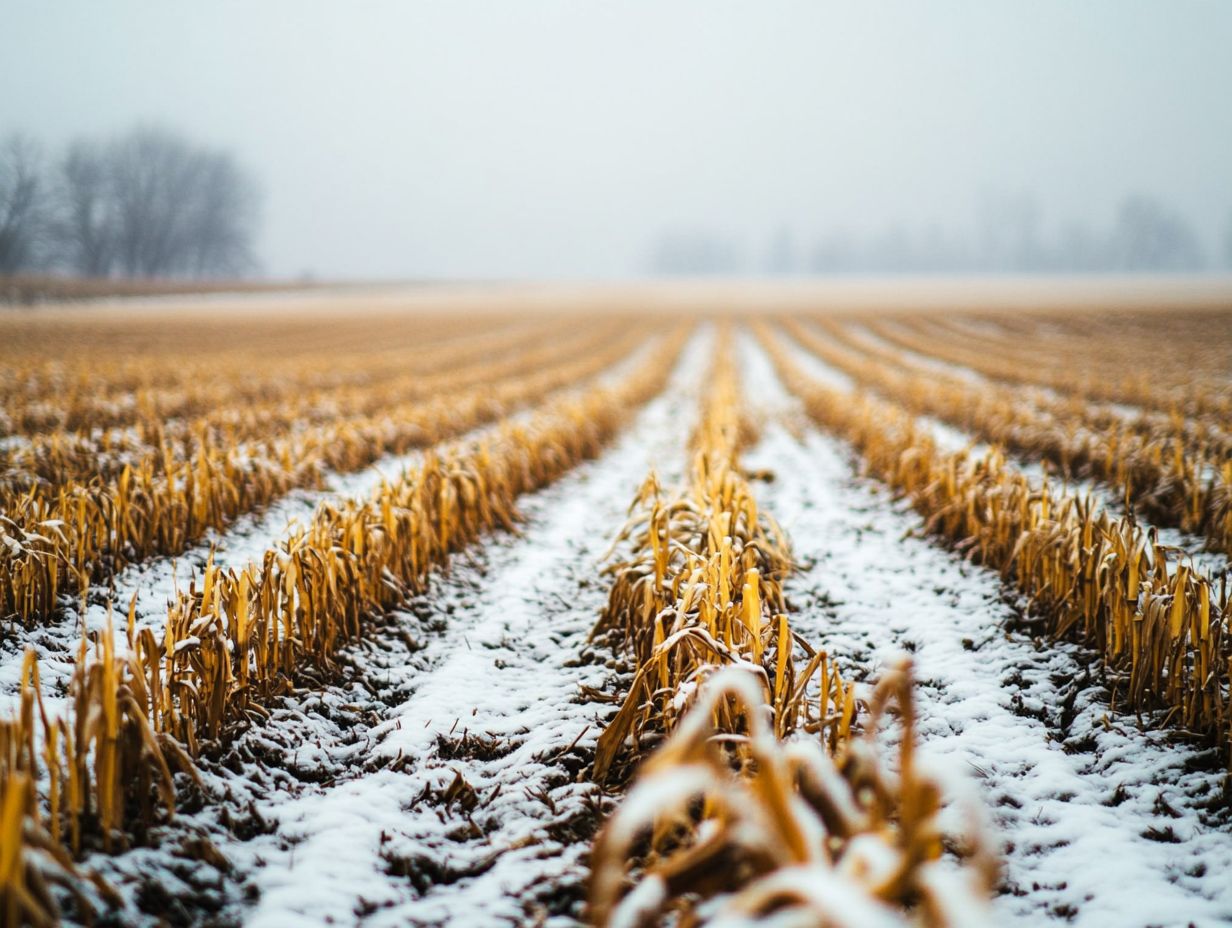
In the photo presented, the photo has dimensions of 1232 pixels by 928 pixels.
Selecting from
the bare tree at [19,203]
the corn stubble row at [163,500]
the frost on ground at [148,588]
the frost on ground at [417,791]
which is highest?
the bare tree at [19,203]

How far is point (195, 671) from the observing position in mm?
3117

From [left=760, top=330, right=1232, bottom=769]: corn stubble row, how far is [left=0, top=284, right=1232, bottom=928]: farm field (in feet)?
0.10

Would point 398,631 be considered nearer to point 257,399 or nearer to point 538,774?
point 538,774

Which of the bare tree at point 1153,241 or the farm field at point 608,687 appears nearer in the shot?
the farm field at point 608,687

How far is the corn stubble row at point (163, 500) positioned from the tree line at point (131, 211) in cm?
6217

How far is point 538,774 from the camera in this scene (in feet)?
9.99

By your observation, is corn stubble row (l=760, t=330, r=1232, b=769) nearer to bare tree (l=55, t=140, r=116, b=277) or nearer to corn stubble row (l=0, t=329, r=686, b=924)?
corn stubble row (l=0, t=329, r=686, b=924)

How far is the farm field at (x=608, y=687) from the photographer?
193 centimetres

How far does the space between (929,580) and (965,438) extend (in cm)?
628

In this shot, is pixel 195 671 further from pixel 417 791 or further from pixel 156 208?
pixel 156 208

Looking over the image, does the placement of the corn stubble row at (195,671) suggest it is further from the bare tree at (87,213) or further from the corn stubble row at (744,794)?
the bare tree at (87,213)

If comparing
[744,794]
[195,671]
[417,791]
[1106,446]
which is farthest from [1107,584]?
[1106,446]

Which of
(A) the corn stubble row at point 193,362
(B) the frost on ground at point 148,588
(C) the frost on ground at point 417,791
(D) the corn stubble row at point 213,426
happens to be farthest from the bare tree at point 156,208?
(C) the frost on ground at point 417,791

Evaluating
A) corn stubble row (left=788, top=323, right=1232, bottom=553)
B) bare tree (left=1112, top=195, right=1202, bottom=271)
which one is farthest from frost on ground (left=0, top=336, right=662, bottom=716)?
bare tree (left=1112, top=195, right=1202, bottom=271)
